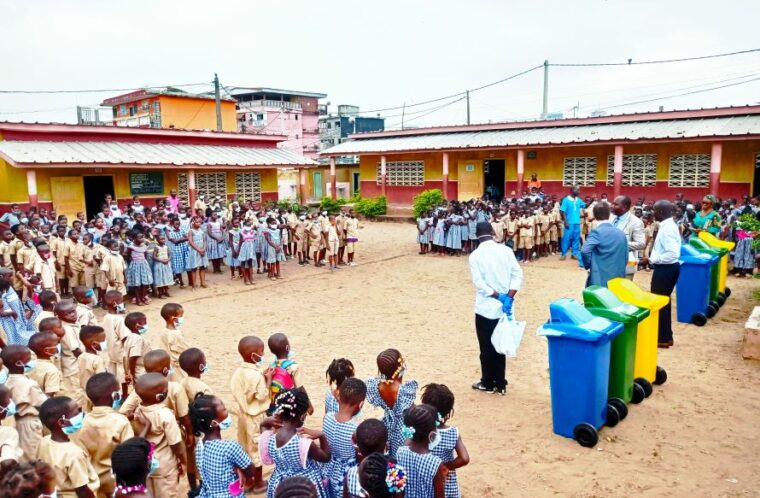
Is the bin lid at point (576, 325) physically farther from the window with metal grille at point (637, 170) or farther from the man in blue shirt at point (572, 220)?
the window with metal grille at point (637, 170)

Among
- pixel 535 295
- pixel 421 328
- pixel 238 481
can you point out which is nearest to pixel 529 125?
pixel 535 295

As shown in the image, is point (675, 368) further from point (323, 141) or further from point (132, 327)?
point (323, 141)

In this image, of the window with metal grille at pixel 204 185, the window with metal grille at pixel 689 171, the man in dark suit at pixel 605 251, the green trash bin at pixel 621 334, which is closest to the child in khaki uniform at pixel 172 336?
the green trash bin at pixel 621 334

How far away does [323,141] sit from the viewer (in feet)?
152

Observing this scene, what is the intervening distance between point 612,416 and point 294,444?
3128mm

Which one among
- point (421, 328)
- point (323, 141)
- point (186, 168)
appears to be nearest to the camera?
point (421, 328)

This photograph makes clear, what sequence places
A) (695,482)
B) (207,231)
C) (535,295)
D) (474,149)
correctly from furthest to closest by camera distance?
(474,149)
(207,231)
(535,295)
(695,482)

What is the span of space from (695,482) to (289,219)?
1136 centimetres

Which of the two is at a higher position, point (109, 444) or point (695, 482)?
point (109, 444)

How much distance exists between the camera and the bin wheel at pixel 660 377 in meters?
5.83

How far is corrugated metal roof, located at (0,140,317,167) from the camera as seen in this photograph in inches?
614

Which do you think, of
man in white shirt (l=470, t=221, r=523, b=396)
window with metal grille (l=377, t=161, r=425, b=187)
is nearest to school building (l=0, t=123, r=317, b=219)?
window with metal grille (l=377, t=161, r=425, b=187)

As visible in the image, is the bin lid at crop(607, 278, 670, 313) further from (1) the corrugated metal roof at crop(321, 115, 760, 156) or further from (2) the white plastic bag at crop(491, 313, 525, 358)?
(1) the corrugated metal roof at crop(321, 115, 760, 156)

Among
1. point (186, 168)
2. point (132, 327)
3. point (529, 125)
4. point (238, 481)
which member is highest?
point (529, 125)
